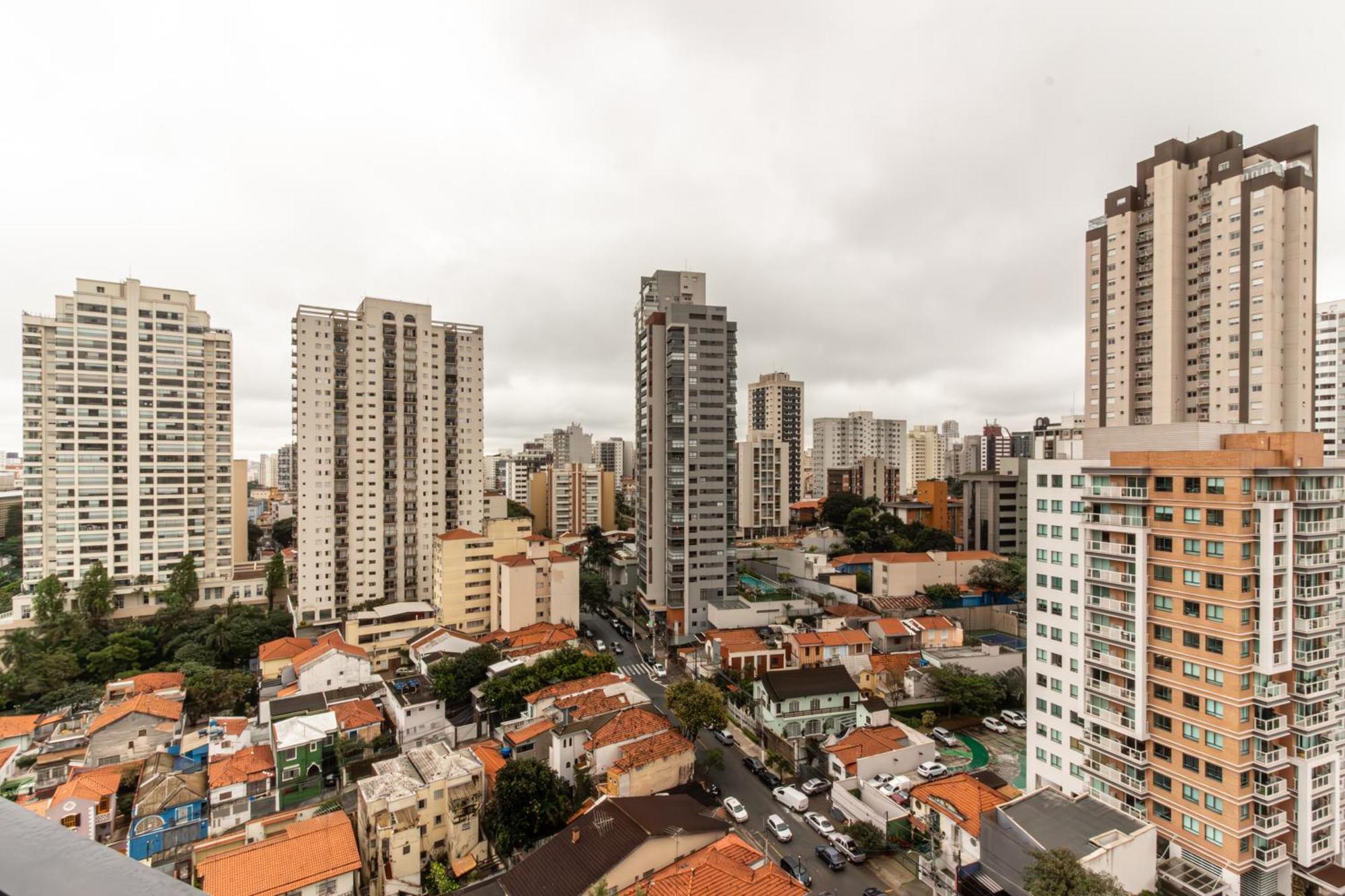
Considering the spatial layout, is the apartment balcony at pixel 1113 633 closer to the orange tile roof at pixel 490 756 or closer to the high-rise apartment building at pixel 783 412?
the orange tile roof at pixel 490 756

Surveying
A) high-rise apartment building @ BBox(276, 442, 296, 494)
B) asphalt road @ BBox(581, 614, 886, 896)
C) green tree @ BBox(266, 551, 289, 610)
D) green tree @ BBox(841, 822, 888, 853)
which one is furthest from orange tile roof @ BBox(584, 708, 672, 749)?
high-rise apartment building @ BBox(276, 442, 296, 494)

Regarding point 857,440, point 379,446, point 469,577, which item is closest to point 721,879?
point 469,577

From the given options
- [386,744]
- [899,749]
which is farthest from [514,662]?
[899,749]

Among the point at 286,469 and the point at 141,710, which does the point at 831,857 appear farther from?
the point at 286,469

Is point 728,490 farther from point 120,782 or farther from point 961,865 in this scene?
point 120,782

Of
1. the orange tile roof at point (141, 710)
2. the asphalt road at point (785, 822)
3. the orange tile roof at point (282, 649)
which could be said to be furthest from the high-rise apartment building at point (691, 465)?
the orange tile roof at point (141, 710)

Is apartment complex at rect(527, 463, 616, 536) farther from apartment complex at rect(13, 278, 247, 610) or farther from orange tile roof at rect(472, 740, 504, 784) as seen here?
orange tile roof at rect(472, 740, 504, 784)
